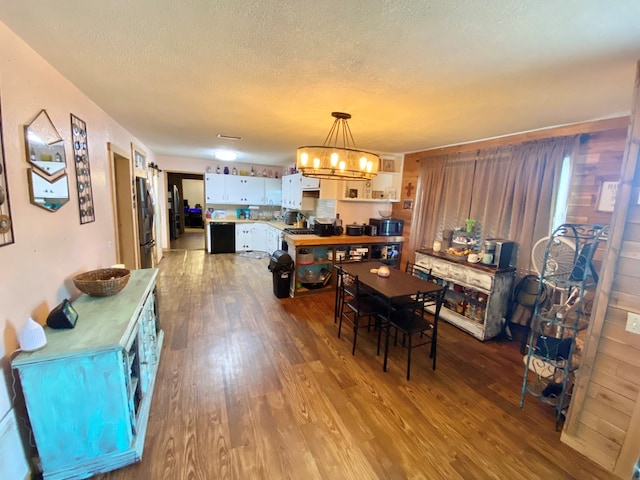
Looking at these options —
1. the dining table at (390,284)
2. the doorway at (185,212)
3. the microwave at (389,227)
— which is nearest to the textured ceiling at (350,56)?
the dining table at (390,284)

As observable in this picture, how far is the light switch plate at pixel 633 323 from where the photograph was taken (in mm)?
1503

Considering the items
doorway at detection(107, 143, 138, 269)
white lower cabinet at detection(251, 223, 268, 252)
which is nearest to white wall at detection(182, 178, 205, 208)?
white lower cabinet at detection(251, 223, 268, 252)

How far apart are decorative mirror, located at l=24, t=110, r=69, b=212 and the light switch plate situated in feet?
11.4

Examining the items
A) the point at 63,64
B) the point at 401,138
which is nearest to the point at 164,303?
the point at 63,64

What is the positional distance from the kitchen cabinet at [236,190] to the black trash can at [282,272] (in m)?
3.46

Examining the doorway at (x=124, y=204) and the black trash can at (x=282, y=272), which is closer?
the doorway at (x=124, y=204)

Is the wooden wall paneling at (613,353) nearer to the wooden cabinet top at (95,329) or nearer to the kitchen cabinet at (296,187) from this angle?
the wooden cabinet top at (95,329)

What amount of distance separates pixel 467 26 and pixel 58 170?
2546mm

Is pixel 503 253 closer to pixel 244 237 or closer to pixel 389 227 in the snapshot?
pixel 389 227

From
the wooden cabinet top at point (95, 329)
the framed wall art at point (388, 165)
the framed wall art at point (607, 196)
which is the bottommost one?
the wooden cabinet top at point (95, 329)

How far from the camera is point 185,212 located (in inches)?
435

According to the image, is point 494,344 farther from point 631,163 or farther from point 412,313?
point 631,163

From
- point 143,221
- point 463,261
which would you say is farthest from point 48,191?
point 463,261

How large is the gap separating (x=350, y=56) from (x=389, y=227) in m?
3.40
